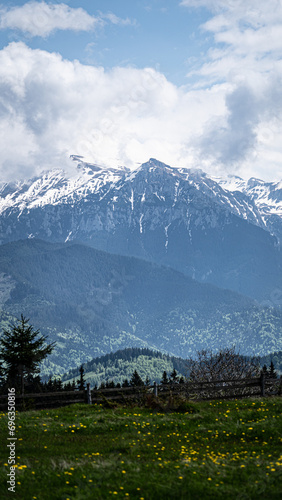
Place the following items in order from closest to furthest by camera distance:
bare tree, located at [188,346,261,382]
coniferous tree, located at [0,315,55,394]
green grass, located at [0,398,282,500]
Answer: green grass, located at [0,398,282,500]
coniferous tree, located at [0,315,55,394]
bare tree, located at [188,346,261,382]

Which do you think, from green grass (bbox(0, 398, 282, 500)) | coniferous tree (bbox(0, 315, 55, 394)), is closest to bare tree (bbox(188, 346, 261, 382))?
coniferous tree (bbox(0, 315, 55, 394))

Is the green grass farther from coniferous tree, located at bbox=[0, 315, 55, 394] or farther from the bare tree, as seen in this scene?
the bare tree

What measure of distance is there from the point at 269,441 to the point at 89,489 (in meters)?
9.18

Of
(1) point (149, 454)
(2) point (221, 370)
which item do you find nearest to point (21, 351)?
(2) point (221, 370)

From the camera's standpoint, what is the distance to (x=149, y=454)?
17891 mm

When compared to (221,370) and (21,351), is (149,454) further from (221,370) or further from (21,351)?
(221,370)

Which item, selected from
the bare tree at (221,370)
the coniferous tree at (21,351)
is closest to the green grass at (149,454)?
the coniferous tree at (21,351)

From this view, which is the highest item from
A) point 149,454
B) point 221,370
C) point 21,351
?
point 21,351

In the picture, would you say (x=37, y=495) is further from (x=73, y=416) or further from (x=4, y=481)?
(x=73, y=416)

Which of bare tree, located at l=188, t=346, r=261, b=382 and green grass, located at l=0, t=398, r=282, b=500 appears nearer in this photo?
green grass, located at l=0, t=398, r=282, b=500

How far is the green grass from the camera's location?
13.5m

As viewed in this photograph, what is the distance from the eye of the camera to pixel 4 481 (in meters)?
14.7

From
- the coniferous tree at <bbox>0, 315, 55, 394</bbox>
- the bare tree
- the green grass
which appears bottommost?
the green grass

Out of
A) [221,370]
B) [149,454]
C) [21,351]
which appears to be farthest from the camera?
[221,370]
